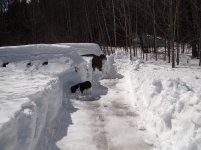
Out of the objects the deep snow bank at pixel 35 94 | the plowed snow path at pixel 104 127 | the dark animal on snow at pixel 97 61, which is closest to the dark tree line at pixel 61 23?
the dark animal on snow at pixel 97 61

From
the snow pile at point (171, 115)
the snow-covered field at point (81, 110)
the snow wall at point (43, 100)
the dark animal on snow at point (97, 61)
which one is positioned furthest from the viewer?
the dark animal on snow at point (97, 61)

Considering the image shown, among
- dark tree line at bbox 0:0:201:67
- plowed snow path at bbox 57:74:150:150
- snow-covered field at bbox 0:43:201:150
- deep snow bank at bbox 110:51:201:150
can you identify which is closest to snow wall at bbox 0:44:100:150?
snow-covered field at bbox 0:43:201:150

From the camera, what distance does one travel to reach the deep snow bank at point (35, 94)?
16.4 ft

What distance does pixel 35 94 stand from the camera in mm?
6949

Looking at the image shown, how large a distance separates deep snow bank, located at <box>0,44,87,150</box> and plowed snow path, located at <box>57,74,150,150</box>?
0.35 m

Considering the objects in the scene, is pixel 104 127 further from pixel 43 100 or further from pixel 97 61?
pixel 97 61

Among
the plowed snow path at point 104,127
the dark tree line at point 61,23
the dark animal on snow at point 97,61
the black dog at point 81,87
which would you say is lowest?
the plowed snow path at point 104,127

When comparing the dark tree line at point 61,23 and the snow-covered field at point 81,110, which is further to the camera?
the dark tree line at point 61,23

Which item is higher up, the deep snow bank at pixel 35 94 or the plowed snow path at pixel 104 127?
the deep snow bank at pixel 35 94

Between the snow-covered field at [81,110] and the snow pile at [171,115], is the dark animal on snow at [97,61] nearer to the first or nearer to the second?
the snow-covered field at [81,110]

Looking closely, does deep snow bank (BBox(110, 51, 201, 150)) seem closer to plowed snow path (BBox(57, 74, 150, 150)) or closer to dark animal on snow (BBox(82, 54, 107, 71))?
plowed snow path (BBox(57, 74, 150, 150))

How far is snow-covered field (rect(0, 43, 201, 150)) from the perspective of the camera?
5.29 meters

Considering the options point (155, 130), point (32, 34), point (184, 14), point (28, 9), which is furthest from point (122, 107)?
point (28, 9)

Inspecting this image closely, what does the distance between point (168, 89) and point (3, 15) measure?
3534 cm
